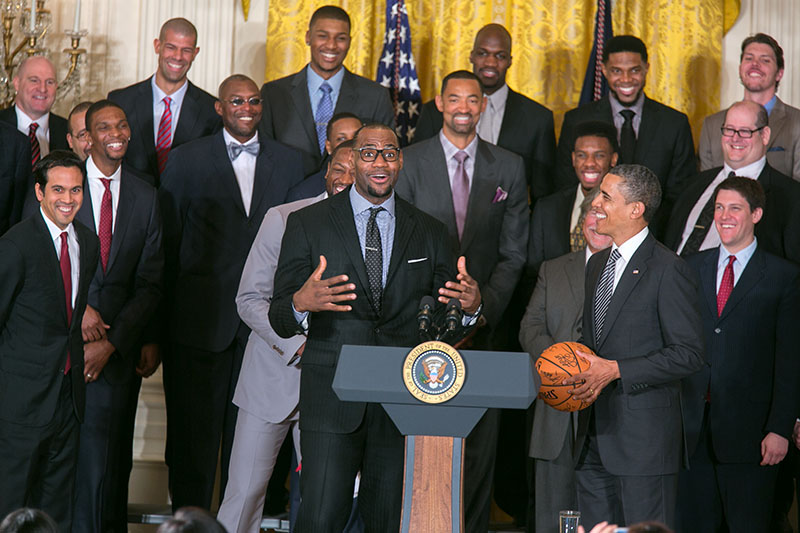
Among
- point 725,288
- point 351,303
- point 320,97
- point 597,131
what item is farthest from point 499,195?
point 351,303

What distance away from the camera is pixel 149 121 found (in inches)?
238

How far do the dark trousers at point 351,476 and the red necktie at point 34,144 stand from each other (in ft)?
8.44

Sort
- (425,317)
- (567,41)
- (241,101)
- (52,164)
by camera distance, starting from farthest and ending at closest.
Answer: (567,41) → (241,101) → (52,164) → (425,317)

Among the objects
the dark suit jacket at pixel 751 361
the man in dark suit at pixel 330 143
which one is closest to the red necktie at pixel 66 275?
the man in dark suit at pixel 330 143

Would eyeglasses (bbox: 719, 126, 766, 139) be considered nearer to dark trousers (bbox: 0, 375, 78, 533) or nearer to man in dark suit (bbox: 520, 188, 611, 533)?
man in dark suit (bbox: 520, 188, 611, 533)

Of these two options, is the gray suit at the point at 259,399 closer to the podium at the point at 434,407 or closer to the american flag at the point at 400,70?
the podium at the point at 434,407

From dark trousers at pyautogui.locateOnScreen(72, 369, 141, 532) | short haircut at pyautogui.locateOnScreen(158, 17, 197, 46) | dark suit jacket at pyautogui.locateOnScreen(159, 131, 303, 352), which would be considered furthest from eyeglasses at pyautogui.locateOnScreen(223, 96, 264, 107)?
dark trousers at pyautogui.locateOnScreen(72, 369, 141, 532)

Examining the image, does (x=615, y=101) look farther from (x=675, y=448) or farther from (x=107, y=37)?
(x=107, y=37)

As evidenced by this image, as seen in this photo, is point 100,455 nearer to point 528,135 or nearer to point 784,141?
point 528,135

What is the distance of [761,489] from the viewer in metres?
5.21

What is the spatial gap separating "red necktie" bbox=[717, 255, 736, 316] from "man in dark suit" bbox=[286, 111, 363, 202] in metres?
1.88

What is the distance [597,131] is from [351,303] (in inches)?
83.6

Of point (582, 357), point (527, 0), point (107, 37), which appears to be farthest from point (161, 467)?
point (527, 0)

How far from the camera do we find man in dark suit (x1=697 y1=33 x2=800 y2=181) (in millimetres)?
6121
